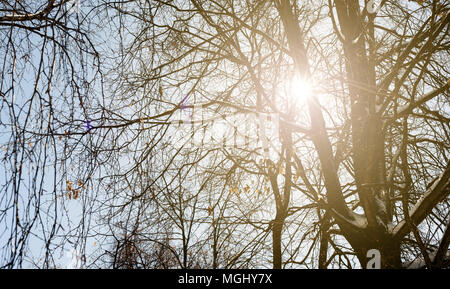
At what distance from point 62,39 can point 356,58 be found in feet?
9.67

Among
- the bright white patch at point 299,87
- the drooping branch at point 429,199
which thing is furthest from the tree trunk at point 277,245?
the bright white patch at point 299,87

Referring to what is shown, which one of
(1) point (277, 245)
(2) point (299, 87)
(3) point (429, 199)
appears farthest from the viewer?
(1) point (277, 245)

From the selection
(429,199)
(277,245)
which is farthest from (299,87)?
(277,245)

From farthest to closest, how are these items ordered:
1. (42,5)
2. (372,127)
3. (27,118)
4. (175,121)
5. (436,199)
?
(175,121) < (372,127) < (436,199) < (42,5) < (27,118)

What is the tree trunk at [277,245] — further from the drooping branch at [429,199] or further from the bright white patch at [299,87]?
the bright white patch at [299,87]

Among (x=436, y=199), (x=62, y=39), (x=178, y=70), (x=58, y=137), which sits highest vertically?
(x=178, y=70)

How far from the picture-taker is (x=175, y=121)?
3.92 metres

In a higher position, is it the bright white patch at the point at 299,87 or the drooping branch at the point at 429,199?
the bright white patch at the point at 299,87

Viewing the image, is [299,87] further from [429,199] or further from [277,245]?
[277,245]

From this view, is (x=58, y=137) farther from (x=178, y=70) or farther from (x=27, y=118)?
(x=178, y=70)

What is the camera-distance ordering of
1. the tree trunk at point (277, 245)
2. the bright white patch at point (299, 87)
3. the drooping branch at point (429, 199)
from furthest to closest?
the tree trunk at point (277, 245) < the bright white patch at point (299, 87) < the drooping branch at point (429, 199)

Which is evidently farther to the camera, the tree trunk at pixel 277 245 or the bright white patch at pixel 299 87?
the tree trunk at pixel 277 245

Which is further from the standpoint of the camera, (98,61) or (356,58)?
(356,58)
